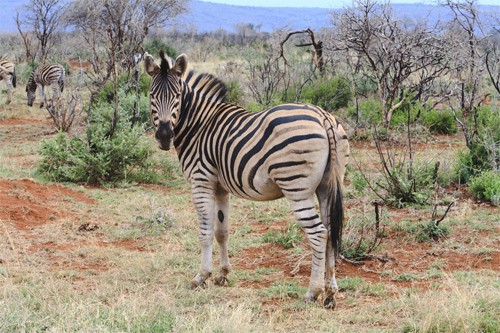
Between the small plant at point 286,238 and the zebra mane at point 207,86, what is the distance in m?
1.88

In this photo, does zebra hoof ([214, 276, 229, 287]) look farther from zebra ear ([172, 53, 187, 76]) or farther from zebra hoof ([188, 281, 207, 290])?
zebra ear ([172, 53, 187, 76])

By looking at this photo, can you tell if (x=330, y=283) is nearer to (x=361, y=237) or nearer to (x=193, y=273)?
(x=361, y=237)

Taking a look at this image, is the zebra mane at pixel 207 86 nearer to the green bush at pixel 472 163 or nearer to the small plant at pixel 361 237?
the small plant at pixel 361 237

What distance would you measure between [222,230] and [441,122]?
31.3 feet

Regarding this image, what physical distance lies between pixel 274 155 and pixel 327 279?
112 cm

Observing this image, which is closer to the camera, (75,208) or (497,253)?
(497,253)

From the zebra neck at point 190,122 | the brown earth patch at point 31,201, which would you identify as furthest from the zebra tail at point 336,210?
the brown earth patch at point 31,201

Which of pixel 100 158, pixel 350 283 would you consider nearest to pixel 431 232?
pixel 350 283

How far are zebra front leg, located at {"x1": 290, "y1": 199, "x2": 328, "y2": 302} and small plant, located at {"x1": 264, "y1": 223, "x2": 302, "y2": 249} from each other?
5.92ft

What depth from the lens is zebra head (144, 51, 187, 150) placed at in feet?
19.4

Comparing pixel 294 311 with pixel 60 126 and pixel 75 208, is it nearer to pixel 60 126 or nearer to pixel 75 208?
pixel 75 208

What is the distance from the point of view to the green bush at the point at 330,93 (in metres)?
16.5

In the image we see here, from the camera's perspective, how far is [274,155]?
5297 mm

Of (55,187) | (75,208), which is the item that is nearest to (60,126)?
(55,187)
